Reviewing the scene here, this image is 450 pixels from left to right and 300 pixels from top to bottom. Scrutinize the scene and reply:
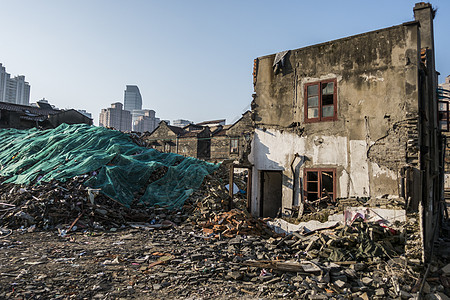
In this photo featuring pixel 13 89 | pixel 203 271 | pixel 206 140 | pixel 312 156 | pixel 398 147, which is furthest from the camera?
pixel 13 89

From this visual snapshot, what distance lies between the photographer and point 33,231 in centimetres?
998

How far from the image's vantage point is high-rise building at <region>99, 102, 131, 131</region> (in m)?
112

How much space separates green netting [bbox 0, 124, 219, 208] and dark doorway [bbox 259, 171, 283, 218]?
303 centimetres

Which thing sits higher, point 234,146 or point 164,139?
point 164,139

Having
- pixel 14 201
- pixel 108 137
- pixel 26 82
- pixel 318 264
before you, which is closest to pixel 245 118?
pixel 108 137

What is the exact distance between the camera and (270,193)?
13.3m

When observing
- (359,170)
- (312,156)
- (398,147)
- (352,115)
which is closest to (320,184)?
(312,156)

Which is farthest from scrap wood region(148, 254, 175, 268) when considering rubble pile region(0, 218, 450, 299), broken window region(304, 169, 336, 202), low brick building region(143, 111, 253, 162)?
low brick building region(143, 111, 253, 162)

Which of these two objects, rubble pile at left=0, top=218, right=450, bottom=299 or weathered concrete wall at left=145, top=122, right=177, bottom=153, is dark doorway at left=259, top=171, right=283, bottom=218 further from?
weathered concrete wall at left=145, top=122, right=177, bottom=153

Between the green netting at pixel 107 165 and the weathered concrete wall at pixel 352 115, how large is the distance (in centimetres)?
389

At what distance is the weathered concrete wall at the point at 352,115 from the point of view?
934cm

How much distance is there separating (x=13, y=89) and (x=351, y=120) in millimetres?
151155

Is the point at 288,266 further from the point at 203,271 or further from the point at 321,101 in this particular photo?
the point at 321,101

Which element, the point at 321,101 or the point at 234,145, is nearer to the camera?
the point at 321,101
